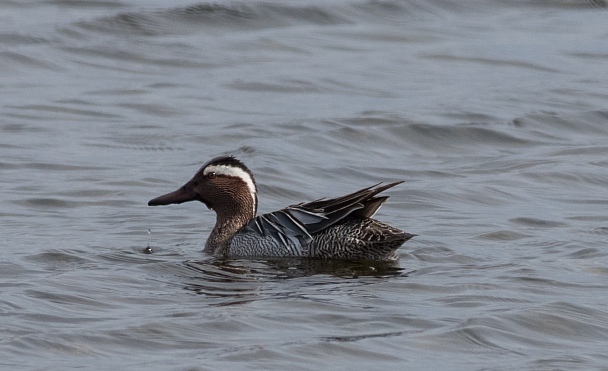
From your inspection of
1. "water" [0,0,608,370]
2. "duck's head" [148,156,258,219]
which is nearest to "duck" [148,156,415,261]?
"duck's head" [148,156,258,219]

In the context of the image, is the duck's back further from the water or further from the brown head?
the brown head

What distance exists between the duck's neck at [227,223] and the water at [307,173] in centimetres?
19

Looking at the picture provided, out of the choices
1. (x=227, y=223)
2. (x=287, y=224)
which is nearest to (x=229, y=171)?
(x=227, y=223)

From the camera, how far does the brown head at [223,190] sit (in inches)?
434

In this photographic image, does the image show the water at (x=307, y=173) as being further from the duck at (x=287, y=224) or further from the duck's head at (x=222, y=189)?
the duck's head at (x=222, y=189)

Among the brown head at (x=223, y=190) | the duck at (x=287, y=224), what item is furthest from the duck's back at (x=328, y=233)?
the brown head at (x=223, y=190)

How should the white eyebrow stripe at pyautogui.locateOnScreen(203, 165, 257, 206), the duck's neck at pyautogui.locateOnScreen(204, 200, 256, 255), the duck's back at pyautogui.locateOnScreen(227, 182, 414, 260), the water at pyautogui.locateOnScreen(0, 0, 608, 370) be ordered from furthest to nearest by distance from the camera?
the white eyebrow stripe at pyautogui.locateOnScreen(203, 165, 257, 206) < the duck's neck at pyautogui.locateOnScreen(204, 200, 256, 255) < the duck's back at pyautogui.locateOnScreen(227, 182, 414, 260) < the water at pyautogui.locateOnScreen(0, 0, 608, 370)

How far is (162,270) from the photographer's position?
9.83m

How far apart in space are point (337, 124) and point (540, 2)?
853cm

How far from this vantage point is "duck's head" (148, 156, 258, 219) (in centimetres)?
1103

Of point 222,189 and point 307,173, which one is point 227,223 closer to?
point 222,189

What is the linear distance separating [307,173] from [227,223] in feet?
9.07

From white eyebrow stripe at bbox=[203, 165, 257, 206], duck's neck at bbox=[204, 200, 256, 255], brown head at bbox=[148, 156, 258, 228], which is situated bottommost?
duck's neck at bbox=[204, 200, 256, 255]

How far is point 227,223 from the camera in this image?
36.3ft
